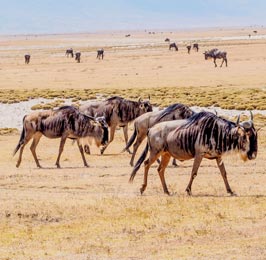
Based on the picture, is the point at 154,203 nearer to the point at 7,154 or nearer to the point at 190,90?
the point at 7,154

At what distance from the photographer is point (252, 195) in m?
14.0

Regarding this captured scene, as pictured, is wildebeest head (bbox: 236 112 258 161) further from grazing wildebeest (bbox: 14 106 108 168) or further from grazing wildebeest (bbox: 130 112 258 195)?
grazing wildebeest (bbox: 14 106 108 168)

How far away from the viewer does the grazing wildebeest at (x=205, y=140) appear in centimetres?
1396

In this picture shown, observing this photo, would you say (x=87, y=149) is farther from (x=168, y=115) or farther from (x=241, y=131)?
(x=241, y=131)

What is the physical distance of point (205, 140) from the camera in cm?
1416

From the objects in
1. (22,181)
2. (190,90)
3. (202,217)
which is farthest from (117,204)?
(190,90)

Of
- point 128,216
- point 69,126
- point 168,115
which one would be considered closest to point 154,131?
point 128,216

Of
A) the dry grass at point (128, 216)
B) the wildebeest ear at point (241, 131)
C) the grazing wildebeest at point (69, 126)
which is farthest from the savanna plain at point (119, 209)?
the grazing wildebeest at point (69, 126)

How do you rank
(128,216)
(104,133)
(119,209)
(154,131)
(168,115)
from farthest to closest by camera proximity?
(104,133)
(168,115)
(154,131)
(119,209)
(128,216)

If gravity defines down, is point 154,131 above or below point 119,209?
above

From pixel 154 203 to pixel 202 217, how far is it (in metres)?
1.53

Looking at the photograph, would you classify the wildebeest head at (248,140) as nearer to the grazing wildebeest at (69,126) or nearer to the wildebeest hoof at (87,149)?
the grazing wildebeest at (69,126)

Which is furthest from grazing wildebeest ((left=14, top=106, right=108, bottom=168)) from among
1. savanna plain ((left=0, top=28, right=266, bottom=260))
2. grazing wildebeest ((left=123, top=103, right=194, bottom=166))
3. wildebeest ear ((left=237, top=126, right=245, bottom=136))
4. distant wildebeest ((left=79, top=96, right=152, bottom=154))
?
wildebeest ear ((left=237, top=126, right=245, bottom=136))

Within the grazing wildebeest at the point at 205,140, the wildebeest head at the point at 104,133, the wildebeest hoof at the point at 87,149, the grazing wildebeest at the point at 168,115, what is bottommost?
the wildebeest hoof at the point at 87,149
